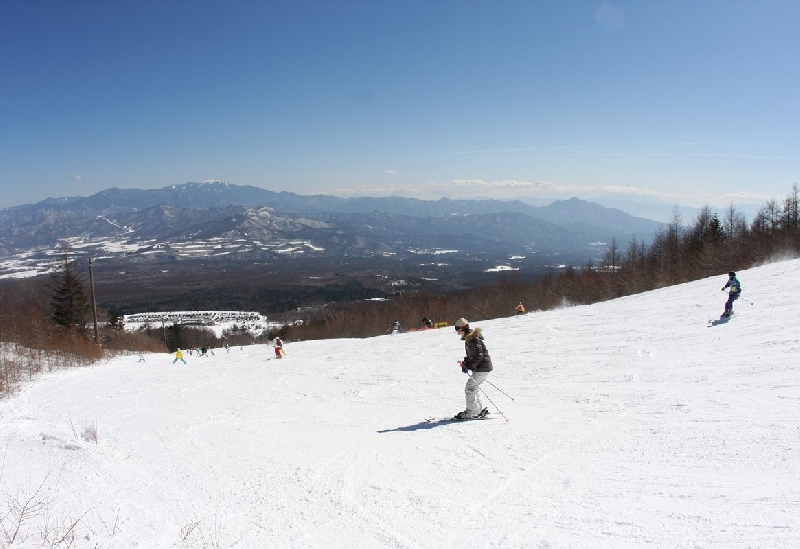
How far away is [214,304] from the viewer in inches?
6289

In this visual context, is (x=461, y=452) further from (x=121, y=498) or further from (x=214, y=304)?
(x=214, y=304)

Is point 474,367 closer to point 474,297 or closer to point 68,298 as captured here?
point 68,298

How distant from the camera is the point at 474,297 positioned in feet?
242

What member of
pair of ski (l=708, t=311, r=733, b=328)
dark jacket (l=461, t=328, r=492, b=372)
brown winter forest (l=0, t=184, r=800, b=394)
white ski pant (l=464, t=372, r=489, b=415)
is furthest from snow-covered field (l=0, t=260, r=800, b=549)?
brown winter forest (l=0, t=184, r=800, b=394)

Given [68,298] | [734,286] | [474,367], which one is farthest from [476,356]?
[68,298]

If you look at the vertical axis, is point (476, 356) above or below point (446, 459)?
above

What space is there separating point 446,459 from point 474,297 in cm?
6788

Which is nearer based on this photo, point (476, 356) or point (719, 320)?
point (476, 356)

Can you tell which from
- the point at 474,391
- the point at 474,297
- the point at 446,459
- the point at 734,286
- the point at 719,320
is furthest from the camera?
the point at 474,297

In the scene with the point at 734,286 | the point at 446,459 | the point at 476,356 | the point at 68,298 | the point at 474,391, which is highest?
the point at 734,286

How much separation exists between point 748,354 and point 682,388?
12.2ft

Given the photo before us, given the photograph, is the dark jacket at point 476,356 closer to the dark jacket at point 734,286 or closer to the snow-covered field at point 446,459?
the snow-covered field at point 446,459

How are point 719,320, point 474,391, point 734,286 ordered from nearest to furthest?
1. point 474,391
2. point 719,320
3. point 734,286

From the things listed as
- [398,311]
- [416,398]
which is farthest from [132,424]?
[398,311]
